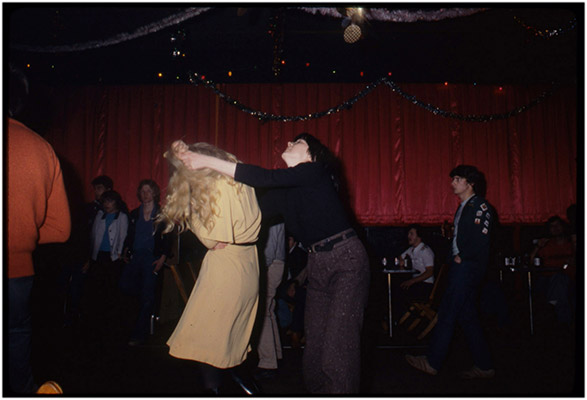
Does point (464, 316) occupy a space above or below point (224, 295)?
below

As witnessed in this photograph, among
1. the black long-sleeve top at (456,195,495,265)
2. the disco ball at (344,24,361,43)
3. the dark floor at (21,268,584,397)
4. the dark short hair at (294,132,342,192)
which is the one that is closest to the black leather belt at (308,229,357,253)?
the dark short hair at (294,132,342,192)

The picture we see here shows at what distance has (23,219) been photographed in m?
1.41

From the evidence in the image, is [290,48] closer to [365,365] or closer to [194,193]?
[194,193]

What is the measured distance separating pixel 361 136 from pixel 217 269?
15.9 feet

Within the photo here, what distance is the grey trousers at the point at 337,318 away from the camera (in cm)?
183

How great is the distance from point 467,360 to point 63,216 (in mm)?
3124

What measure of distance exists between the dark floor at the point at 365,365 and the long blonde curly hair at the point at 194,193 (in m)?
0.85

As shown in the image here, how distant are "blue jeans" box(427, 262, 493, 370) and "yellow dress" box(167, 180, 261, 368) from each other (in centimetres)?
154

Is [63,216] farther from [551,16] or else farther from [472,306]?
[551,16]

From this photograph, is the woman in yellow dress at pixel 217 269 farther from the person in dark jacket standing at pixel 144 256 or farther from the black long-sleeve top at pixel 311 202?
the person in dark jacket standing at pixel 144 256

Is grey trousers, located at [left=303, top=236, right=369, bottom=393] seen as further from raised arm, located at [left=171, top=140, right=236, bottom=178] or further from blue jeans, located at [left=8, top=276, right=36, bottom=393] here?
blue jeans, located at [left=8, top=276, right=36, bottom=393]

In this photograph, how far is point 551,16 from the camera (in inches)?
169

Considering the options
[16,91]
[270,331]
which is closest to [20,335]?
[16,91]

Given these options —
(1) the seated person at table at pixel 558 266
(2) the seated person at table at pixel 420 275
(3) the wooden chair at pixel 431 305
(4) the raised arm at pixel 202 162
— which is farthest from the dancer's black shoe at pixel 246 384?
(1) the seated person at table at pixel 558 266
